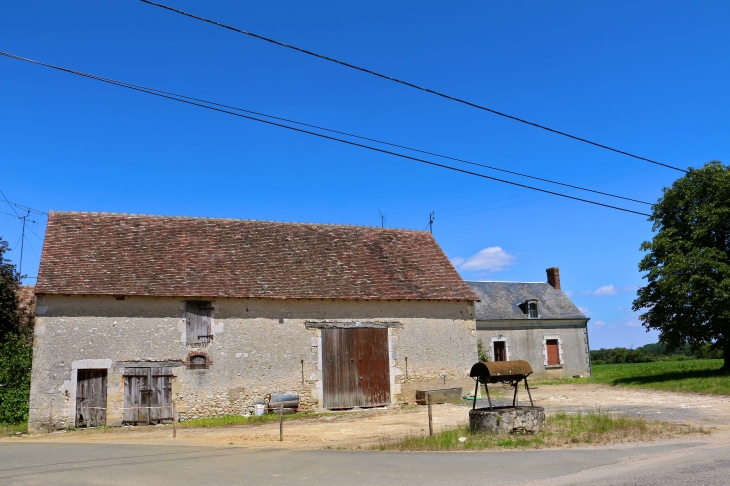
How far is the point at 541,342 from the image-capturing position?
32.8 meters

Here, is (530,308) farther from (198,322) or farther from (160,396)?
(160,396)

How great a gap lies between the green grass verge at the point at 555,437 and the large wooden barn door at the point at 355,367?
734 cm

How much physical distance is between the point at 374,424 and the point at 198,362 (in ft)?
19.3

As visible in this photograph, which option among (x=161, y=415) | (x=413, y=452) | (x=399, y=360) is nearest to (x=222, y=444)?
(x=413, y=452)

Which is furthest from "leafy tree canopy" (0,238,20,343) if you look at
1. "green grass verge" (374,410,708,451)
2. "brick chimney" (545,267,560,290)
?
"brick chimney" (545,267,560,290)

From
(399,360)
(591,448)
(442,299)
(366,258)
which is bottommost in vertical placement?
(591,448)

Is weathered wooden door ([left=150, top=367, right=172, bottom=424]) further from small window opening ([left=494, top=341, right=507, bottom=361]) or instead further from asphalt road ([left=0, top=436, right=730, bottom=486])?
small window opening ([left=494, top=341, right=507, bottom=361])

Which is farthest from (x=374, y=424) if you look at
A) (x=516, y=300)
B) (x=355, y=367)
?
(x=516, y=300)

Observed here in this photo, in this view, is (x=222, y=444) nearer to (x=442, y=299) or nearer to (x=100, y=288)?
(x=100, y=288)

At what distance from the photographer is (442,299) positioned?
21031 mm

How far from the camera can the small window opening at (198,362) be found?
18.2m

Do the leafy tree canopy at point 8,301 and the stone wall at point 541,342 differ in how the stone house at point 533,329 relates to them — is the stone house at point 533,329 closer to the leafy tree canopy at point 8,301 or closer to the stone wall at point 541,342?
the stone wall at point 541,342

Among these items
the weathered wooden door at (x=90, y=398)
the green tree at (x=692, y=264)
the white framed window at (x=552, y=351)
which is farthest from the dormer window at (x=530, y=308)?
the weathered wooden door at (x=90, y=398)

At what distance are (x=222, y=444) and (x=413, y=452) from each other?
430cm
